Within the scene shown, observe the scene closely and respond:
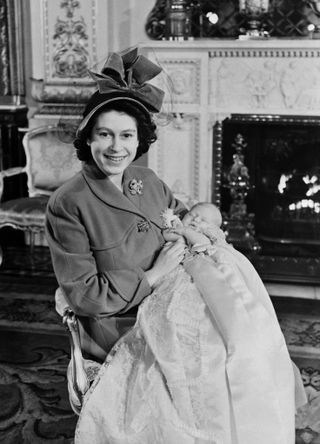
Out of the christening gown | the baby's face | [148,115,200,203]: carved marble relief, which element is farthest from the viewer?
[148,115,200,203]: carved marble relief

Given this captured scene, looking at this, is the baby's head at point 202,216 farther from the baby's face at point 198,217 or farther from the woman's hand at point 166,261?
the woman's hand at point 166,261

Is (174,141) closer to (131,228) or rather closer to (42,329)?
(42,329)

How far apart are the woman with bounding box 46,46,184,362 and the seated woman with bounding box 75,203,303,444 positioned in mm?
76

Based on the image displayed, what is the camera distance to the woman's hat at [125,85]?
181cm

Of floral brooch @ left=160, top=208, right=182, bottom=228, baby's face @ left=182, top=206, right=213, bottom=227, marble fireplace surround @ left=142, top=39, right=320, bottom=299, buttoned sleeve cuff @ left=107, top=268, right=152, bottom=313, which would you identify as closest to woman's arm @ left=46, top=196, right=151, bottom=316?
buttoned sleeve cuff @ left=107, top=268, right=152, bottom=313

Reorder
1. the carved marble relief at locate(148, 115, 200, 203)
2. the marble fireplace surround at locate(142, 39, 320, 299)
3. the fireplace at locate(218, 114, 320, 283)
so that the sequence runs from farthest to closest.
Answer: the fireplace at locate(218, 114, 320, 283), the carved marble relief at locate(148, 115, 200, 203), the marble fireplace surround at locate(142, 39, 320, 299)

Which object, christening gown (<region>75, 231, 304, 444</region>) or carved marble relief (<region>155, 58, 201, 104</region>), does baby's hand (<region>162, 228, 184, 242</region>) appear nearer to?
christening gown (<region>75, 231, 304, 444</region>)

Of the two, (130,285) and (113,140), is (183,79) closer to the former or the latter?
(113,140)

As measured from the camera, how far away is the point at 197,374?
1.72 metres

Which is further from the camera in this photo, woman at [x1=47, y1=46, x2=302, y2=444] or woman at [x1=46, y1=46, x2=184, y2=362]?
woman at [x1=46, y1=46, x2=184, y2=362]

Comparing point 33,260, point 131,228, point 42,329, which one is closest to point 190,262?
point 131,228

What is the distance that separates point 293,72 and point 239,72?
35cm

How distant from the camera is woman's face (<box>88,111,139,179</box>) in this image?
183 centimetres

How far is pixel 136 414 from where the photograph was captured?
1.75 metres
